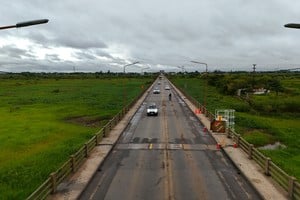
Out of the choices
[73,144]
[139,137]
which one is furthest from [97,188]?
[139,137]

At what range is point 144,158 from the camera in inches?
961

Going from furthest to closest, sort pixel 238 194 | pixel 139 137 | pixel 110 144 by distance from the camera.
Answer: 1. pixel 139 137
2. pixel 110 144
3. pixel 238 194

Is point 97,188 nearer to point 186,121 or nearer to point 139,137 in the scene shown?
point 139,137

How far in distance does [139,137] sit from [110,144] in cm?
511

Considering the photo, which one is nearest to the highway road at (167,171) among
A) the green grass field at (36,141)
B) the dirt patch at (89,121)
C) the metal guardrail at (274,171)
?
the metal guardrail at (274,171)

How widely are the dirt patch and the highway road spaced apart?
9.15 meters

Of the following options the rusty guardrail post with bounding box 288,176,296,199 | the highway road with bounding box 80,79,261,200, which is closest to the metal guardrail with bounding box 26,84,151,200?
the highway road with bounding box 80,79,261,200

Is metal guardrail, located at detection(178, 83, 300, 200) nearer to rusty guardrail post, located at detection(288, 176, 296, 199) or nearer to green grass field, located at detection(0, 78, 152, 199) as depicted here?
rusty guardrail post, located at detection(288, 176, 296, 199)

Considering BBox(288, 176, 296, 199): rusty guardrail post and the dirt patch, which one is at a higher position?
BBox(288, 176, 296, 199): rusty guardrail post

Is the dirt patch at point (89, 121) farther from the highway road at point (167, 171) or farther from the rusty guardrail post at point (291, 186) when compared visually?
the rusty guardrail post at point (291, 186)

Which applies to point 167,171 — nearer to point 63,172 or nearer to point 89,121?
point 63,172

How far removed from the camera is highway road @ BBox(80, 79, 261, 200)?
677 inches

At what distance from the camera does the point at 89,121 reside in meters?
45.0

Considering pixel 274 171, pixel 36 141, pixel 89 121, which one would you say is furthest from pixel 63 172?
pixel 89 121
